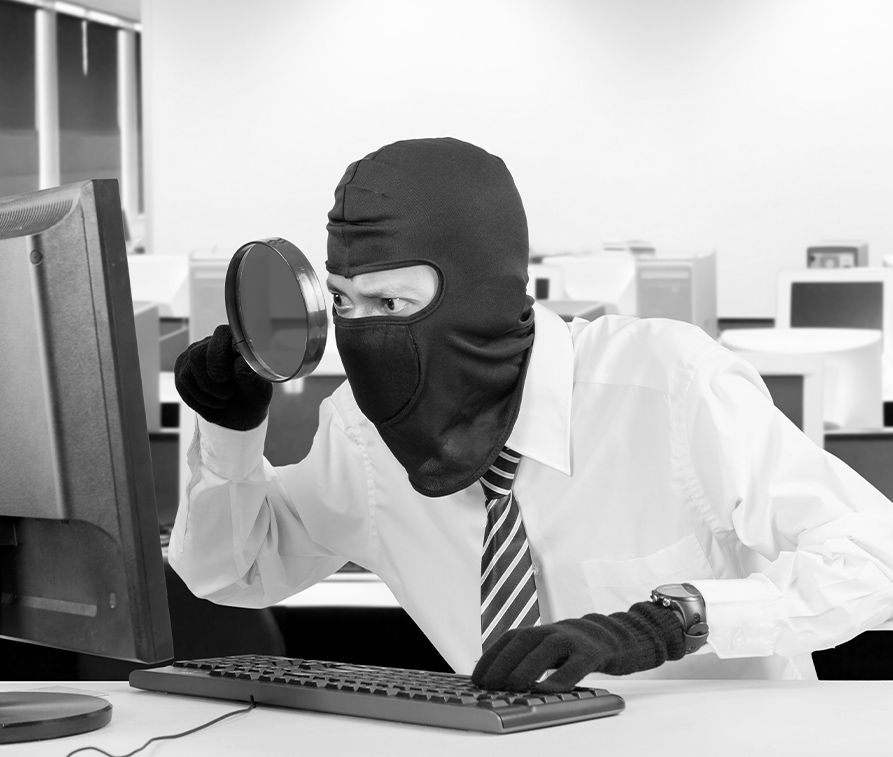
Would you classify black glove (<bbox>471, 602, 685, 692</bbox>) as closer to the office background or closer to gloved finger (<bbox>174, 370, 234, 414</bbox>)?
gloved finger (<bbox>174, 370, 234, 414</bbox>)

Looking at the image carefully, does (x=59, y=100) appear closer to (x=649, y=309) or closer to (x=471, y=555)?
(x=649, y=309)

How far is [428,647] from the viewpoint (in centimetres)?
219

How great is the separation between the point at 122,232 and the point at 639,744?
1.77 ft

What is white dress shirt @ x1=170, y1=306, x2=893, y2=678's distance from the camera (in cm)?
128

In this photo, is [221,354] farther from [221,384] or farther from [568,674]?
[568,674]

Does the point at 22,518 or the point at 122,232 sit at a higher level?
the point at 122,232

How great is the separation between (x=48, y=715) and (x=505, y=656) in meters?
0.37

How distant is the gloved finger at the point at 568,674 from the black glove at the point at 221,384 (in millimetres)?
436

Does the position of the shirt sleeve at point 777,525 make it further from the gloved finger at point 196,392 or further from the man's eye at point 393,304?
the gloved finger at point 196,392

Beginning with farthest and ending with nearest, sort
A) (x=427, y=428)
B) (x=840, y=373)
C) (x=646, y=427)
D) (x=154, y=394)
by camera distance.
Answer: (x=840, y=373), (x=154, y=394), (x=646, y=427), (x=427, y=428)

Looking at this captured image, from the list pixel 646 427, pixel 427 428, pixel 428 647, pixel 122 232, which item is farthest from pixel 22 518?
pixel 428 647

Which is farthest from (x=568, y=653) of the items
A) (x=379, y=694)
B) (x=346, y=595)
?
(x=346, y=595)

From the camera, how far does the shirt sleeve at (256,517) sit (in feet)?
4.62

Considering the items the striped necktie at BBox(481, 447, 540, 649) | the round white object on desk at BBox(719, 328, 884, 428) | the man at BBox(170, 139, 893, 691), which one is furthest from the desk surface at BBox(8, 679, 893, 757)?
the round white object on desk at BBox(719, 328, 884, 428)
